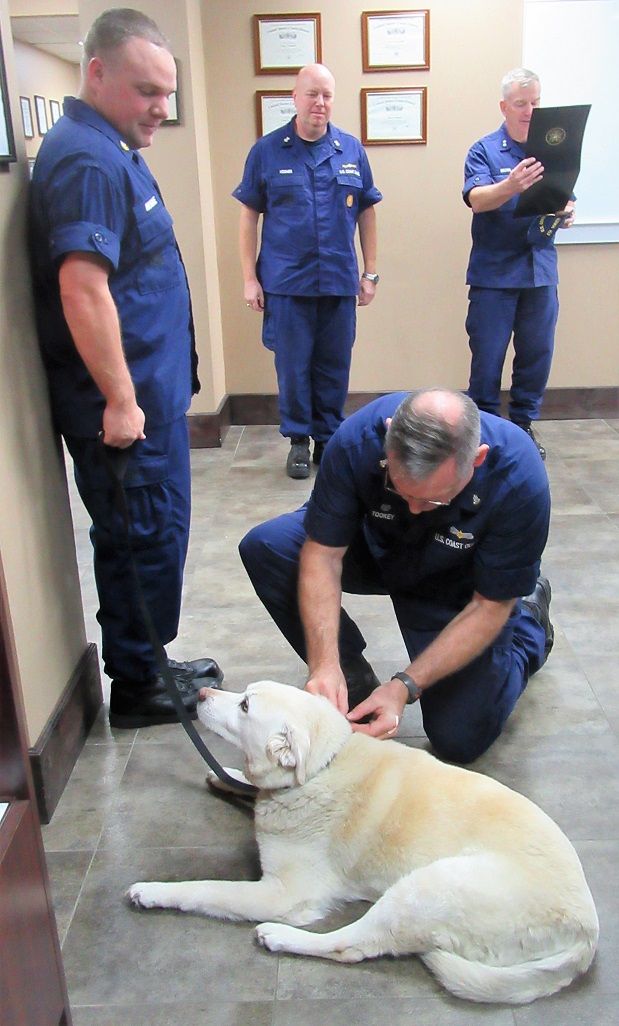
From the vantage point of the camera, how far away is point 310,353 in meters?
3.93

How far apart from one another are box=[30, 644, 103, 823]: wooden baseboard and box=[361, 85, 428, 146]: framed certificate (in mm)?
3108

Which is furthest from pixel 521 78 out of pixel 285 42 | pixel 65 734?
pixel 65 734

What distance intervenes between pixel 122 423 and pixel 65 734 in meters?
0.70

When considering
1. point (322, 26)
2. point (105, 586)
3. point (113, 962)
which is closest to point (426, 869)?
point (113, 962)

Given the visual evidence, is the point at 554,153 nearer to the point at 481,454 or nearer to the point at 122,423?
the point at 481,454

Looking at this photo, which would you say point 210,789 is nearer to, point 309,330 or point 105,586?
point 105,586

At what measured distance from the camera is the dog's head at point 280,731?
1507 mm

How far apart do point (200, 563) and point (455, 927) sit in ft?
6.23

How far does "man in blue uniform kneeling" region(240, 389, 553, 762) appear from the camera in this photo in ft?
5.33

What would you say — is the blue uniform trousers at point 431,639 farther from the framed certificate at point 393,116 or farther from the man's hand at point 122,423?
the framed certificate at point 393,116

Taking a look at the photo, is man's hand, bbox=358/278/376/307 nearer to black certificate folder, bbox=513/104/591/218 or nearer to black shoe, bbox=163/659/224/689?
black certificate folder, bbox=513/104/591/218

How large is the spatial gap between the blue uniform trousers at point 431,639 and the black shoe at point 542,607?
4 cm

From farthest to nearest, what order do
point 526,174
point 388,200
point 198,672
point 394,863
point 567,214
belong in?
point 388,200 → point 567,214 → point 526,174 → point 198,672 → point 394,863

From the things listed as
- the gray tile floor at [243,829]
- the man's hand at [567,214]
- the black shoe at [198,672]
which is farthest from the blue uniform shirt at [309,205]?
the black shoe at [198,672]
